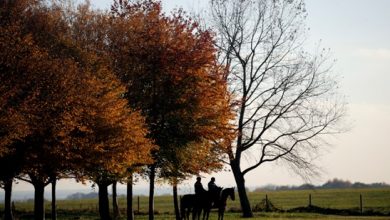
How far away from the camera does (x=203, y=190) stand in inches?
1242

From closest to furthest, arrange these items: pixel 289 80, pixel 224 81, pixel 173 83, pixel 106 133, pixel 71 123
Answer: pixel 71 123
pixel 106 133
pixel 173 83
pixel 224 81
pixel 289 80

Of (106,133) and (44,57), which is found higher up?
(44,57)

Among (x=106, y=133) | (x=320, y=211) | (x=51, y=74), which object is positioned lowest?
(x=320, y=211)

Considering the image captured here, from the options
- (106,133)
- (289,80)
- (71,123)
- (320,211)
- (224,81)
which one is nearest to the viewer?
(71,123)

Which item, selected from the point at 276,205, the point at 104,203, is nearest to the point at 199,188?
the point at 104,203

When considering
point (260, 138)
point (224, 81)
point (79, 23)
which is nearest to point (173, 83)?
point (224, 81)

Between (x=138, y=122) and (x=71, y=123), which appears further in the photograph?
(x=138, y=122)

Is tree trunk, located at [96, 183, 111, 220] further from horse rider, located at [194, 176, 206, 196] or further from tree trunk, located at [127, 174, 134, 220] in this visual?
horse rider, located at [194, 176, 206, 196]

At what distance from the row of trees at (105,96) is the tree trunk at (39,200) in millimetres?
84

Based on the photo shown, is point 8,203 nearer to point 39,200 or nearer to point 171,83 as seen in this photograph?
point 39,200

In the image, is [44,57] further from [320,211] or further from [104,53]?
[320,211]

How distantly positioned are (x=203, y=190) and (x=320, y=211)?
26.0 metres

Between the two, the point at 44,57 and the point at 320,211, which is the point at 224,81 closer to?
the point at 44,57

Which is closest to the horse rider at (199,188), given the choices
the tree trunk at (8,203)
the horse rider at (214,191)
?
the horse rider at (214,191)
